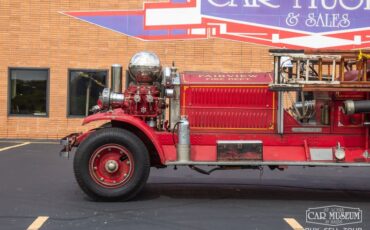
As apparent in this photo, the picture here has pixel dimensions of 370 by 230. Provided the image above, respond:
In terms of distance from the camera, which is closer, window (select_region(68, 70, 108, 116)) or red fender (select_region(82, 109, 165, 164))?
red fender (select_region(82, 109, 165, 164))

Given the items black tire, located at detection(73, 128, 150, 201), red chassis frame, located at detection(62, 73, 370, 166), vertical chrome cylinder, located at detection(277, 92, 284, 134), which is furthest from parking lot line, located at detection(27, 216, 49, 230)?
vertical chrome cylinder, located at detection(277, 92, 284, 134)

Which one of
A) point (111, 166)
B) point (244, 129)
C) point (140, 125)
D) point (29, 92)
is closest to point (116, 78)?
point (140, 125)

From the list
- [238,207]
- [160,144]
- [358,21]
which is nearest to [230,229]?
[238,207]

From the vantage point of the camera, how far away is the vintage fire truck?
720 cm

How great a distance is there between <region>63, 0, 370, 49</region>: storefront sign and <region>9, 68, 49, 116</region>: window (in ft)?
7.67

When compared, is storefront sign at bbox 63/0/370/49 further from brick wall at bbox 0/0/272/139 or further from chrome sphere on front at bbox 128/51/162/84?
chrome sphere on front at bbox 128/51/162/84

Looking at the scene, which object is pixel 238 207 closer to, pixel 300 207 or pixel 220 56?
pixel 300 207

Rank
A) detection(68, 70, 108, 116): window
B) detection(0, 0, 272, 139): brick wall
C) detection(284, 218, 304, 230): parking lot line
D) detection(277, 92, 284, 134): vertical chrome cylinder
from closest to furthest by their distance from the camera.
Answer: detection(284, 218, 304, 230): parking lot line → detection(277, 92, 284, 134): vertical chrome cylinder → detection(0, 0, 272, 139): brick wall → detection(68, 70, 108, 116): window

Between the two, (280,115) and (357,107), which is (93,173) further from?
(357,107)

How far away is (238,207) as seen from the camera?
23.3ft

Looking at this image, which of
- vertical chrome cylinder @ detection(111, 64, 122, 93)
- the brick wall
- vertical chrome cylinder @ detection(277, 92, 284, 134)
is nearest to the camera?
vertical chrome cylinder @ detection(277, 92, 284, 134)

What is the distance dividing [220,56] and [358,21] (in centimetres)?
445

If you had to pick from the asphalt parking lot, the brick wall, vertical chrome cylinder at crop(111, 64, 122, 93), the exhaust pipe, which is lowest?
the asphalt parking lot

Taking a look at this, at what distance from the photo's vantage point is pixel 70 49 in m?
17.1
